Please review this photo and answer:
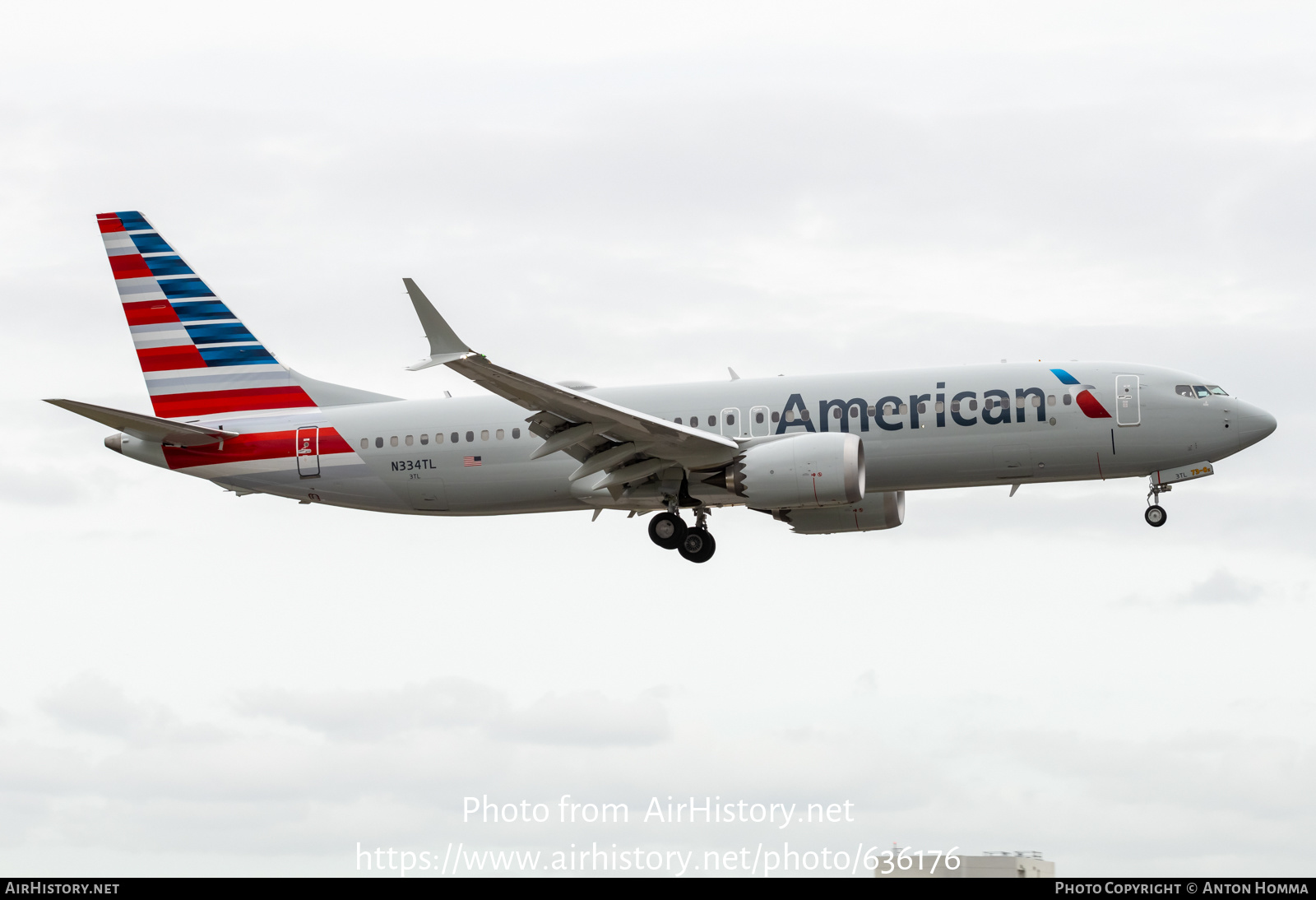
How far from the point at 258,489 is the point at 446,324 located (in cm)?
1175

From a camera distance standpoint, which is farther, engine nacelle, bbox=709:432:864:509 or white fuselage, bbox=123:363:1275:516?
white fuselage, bbox=123:363:1275:516

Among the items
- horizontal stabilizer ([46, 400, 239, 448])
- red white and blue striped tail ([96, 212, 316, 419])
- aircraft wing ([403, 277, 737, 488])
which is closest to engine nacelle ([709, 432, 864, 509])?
aircraft wing ([403, 277, 737, 488])

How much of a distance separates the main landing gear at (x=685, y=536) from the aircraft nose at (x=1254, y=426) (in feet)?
39.9

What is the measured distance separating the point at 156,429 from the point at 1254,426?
25.9 meters

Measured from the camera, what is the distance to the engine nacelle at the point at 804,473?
33500 millimetres

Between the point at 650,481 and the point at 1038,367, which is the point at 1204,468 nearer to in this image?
the point at 1038,367

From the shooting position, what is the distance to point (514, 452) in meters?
37.4

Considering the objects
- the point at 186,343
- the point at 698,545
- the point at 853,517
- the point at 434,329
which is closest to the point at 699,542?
the point at 698,545

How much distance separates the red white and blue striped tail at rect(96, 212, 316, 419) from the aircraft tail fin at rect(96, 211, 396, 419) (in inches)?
0.9

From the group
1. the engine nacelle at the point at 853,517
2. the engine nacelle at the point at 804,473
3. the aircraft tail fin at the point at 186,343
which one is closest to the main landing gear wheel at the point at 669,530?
the engine nacelle at the point at 804,473

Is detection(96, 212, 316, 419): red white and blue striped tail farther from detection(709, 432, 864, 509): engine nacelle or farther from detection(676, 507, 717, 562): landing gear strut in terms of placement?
detection(709, 432, 864, 509): engine nacelle

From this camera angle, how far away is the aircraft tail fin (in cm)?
4078

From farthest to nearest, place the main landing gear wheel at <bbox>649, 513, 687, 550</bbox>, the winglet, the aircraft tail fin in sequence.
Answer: the aircraft tail fin < the main landing gear wheel at <bbox>649, 513, 687, 550</bbox> < the winglet

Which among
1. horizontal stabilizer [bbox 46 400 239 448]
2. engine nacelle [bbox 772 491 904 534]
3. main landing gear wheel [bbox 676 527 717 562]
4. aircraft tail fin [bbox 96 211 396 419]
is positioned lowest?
main landing gear wheel [bbox 676 527 717 562]
